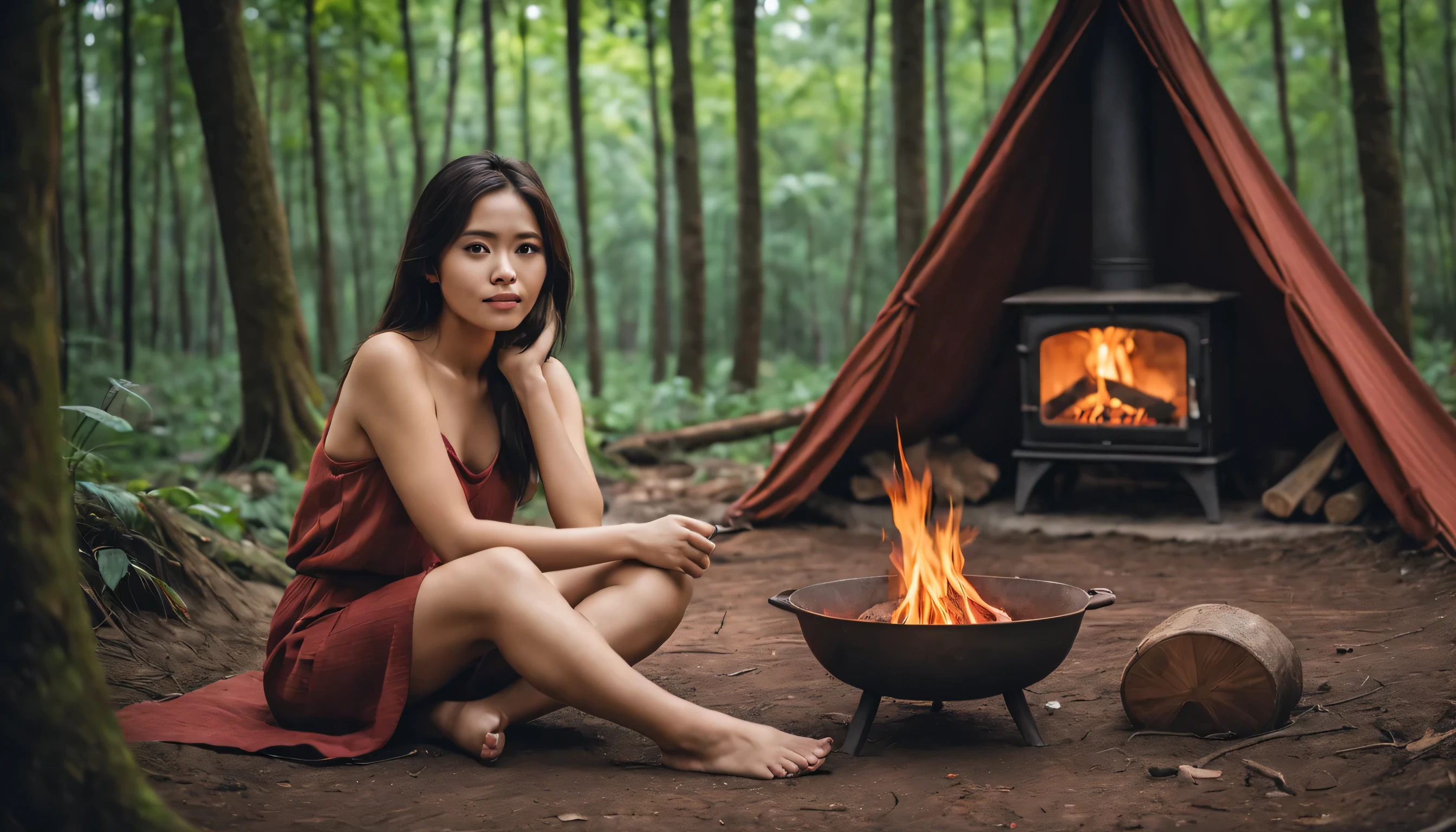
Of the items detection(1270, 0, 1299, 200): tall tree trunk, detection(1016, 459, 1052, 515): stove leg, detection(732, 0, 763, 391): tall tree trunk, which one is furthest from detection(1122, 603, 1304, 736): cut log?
detection(1270, 0, 1299, 200): tall tree trunk

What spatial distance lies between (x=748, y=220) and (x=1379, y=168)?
18.2ft

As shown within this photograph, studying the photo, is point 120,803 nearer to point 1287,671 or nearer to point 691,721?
point 691,721

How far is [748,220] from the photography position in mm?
10938

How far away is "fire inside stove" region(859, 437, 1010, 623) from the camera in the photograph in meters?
2.81

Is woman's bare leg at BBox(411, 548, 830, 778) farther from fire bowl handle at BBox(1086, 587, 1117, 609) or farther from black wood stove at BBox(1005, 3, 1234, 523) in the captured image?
black wood stove at BBox(1005, 3, 1234, 523)

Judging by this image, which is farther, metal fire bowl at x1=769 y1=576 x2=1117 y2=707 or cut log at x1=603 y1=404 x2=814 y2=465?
cut log at x1=603 y1=404 x2=814 y2=465

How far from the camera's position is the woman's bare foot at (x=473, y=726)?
2.61m

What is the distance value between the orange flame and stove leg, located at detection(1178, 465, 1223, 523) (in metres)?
2.91

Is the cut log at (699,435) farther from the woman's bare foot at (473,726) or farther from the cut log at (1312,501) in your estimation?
the woman's bare foot at (473,726)

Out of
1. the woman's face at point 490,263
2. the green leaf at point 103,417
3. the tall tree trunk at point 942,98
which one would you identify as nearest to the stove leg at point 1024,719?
the woman's face at point 490,263

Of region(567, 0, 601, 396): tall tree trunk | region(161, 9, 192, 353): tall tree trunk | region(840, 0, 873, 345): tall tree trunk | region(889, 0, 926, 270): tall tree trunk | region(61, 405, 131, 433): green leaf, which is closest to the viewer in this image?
region(61, 405, 131, 433): green leaf

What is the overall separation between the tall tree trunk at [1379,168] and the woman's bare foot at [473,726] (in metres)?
6.53

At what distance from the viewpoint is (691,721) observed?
254 cm

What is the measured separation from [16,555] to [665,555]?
138 cm
